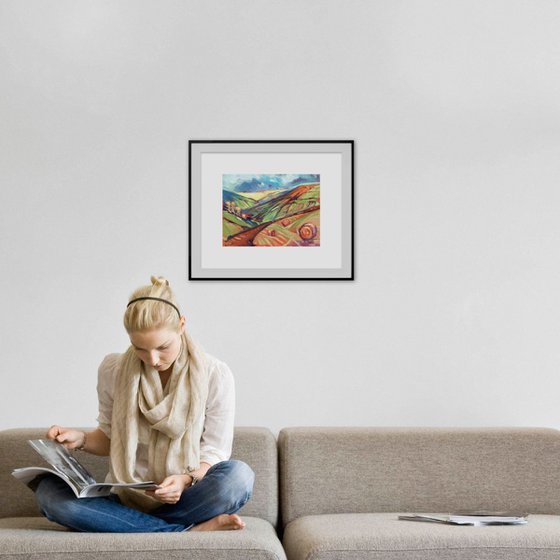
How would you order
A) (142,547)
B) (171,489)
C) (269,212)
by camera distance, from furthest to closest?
(269,212) → (171,489) → (142,547)

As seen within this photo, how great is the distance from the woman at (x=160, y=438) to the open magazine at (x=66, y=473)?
3 cm

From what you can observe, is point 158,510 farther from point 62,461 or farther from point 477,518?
point 477,518

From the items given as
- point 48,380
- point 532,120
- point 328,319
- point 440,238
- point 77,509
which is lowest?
point 77,509

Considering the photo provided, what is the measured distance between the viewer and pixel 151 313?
2506 millimetres

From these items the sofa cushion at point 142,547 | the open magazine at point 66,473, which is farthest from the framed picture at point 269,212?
the sofa cushion at point 142,547

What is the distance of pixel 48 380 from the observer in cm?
331

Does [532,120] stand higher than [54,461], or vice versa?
[532,120]

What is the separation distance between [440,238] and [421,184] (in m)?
0.22

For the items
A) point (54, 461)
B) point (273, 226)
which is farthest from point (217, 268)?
point (54, 461)

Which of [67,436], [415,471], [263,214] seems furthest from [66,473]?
[263,214]

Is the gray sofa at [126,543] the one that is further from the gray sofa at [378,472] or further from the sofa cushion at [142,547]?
the gray sofa at [378,472]

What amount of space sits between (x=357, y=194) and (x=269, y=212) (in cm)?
35

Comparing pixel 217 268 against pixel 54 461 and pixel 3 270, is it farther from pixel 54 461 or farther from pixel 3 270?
pixel 54 461

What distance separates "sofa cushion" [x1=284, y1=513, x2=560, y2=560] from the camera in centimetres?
229
